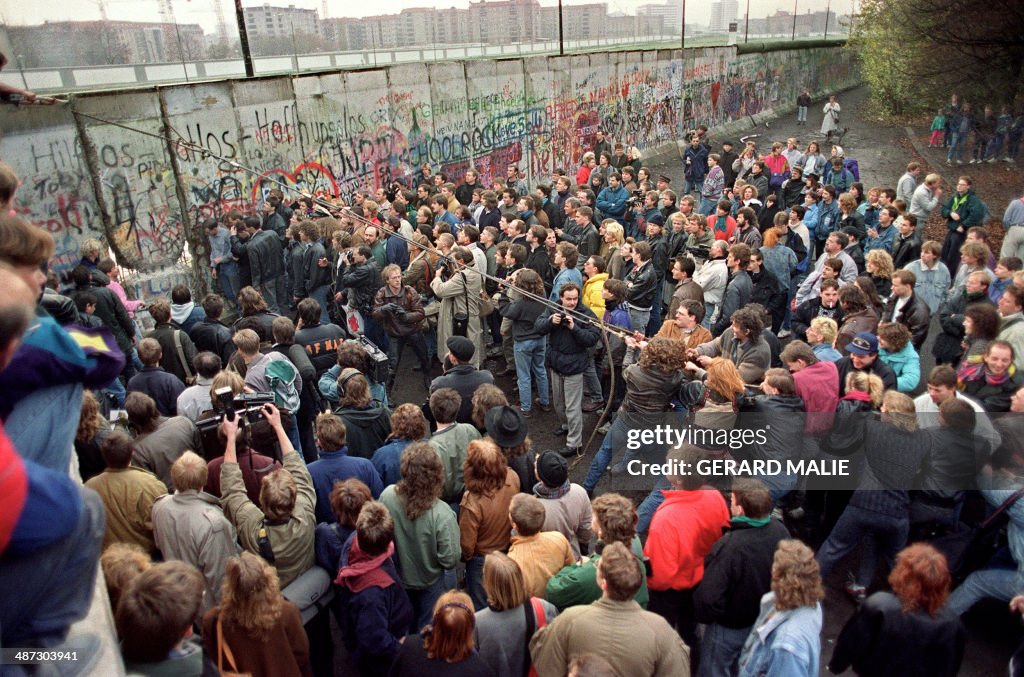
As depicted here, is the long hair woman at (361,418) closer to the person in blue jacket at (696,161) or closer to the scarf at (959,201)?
the scarf at (959,201)

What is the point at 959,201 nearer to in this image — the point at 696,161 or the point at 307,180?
the point at 696,161

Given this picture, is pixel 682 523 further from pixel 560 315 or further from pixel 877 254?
pixel 877 254

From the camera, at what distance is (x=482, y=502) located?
13.9ft

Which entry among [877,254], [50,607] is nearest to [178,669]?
[50,607]

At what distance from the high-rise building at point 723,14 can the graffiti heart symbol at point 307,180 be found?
26.8 metres

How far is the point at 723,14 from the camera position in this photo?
114 feet

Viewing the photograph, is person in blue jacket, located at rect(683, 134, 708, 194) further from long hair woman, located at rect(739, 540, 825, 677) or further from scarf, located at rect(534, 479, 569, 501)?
long hair woman, located at rect(739, 540, 825, 677)

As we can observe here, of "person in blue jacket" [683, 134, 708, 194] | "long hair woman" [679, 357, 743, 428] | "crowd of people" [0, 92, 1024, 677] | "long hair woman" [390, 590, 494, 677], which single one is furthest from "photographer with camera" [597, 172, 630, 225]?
"long hair woman" [390, 590, 494, 677]

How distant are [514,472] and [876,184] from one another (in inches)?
743

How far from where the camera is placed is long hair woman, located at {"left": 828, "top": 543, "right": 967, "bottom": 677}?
3232mm

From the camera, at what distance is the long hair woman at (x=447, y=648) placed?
2.92 m

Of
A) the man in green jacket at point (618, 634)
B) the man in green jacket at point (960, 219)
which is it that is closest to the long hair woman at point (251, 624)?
the man in green jacket at point (618, 634)

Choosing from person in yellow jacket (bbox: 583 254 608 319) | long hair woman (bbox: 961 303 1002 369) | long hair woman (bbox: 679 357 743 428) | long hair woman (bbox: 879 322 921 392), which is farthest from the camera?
person in yellow jacket (bbox: 583 254 608 319)

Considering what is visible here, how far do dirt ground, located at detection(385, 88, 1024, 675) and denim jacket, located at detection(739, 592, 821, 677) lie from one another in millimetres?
1430
